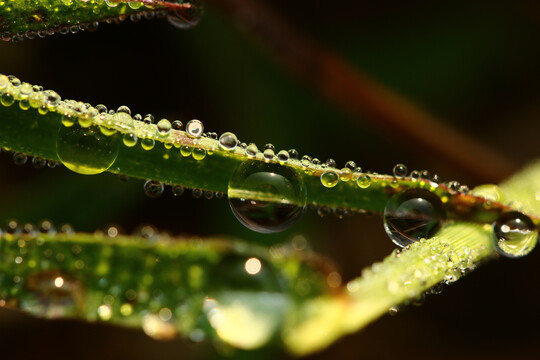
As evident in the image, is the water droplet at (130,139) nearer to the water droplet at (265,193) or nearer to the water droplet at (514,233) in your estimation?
the water droplet at (265,193)

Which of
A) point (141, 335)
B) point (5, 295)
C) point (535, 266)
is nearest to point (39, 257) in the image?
point (5, 295)

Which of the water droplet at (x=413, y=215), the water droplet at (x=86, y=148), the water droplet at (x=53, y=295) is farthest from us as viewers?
the water droplet at (x=53, y=295)

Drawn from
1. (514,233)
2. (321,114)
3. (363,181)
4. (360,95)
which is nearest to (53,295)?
(363,181)

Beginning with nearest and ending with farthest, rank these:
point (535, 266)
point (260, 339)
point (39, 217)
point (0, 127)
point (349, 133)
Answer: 1. point (0, 127)
2. point (260, 339)
3. point (39, 217)
4. point (535, 266)
5. point (349, 133)

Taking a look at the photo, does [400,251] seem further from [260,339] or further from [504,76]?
[504,76]

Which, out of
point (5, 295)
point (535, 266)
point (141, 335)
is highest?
point (535, 266)

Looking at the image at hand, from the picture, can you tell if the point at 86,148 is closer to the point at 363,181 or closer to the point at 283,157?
the point at 283,157

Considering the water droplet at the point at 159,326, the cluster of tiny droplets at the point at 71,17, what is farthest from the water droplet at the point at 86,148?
the water droplet at the point at 159,326
